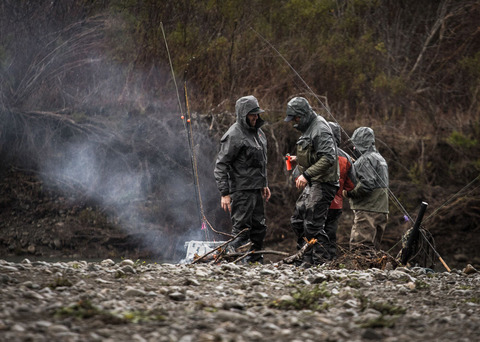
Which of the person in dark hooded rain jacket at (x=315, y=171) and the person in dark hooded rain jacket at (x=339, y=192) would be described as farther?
the person in dark hooded rain jacket at (x=339, y=192)

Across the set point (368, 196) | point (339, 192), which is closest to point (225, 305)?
point (339, 192)

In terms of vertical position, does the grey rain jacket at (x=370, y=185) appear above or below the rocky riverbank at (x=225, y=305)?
above

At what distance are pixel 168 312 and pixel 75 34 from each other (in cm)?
1069

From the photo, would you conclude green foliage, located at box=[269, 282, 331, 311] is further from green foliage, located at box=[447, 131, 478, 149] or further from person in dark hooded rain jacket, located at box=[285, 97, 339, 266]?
green foliage, located at box=[447, 131, 478, 149]

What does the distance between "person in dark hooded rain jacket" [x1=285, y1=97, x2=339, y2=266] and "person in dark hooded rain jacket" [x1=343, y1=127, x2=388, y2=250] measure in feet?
3.64

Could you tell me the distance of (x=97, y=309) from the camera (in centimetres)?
383

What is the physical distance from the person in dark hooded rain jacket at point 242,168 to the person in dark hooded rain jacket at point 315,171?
18.0 inches

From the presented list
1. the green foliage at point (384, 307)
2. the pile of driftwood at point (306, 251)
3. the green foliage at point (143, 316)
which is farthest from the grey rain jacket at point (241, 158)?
the green foliage at point (143, 316)

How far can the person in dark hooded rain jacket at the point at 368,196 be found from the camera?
27.6 ft

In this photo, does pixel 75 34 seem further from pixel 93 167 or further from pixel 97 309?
pixel 97 309

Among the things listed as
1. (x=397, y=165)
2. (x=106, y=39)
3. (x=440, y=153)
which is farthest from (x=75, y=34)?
(x=440, y=153)

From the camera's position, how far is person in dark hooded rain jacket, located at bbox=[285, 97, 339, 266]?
7148 millimetres

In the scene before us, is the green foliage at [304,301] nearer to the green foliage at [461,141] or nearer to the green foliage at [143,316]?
the green foliage at [143,316]

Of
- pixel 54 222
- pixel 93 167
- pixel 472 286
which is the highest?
pixel 93 167
